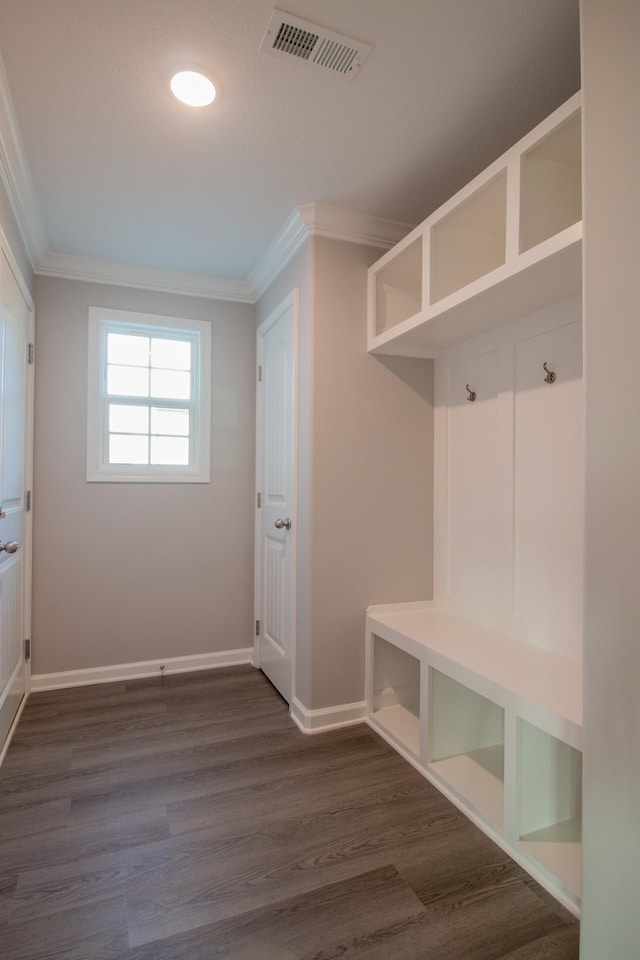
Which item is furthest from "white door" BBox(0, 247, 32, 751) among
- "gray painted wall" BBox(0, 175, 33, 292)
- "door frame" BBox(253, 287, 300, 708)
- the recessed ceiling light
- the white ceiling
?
"door frame" BBox(253, 287, 300, 708)

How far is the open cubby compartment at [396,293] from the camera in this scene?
2.51m

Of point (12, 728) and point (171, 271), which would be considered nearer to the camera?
point (12, 728)

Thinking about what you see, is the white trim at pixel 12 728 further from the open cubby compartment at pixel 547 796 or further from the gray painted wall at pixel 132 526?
the open cubby compartment at pixel 547 796

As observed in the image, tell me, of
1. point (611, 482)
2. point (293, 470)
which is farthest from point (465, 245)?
point (611, 482)

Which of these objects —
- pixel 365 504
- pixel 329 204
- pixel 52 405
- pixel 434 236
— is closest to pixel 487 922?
pixel 365 504

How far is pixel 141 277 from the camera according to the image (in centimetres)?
307

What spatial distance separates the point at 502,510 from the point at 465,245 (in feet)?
3.78

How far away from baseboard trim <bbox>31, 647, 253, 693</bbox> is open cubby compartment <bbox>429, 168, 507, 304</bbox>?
2502 mm

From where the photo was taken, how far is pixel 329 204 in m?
2.37

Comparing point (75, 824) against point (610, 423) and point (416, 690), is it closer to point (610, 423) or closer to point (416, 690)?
point (416, 690)

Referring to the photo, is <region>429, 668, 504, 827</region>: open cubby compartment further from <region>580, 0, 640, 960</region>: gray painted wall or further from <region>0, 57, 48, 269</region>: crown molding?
<region>0, 57, 48, 269</region>: crown molding

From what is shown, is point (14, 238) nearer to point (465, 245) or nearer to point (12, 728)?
point (465, 245)

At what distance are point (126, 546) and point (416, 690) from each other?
74.0 inches

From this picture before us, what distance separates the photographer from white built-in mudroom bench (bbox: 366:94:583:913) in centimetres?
159
